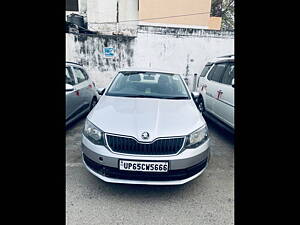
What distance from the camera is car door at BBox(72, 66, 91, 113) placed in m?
4.67

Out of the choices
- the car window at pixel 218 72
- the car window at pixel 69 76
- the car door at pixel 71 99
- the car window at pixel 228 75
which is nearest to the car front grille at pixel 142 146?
the car door at pixel 71 99

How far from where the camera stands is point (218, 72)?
189 inches

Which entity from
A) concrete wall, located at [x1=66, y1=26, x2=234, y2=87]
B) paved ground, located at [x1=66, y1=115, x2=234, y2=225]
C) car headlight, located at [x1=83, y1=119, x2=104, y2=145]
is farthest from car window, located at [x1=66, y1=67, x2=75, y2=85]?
concrete wall, located at [x1=66, y1=26, x2=234, y2=87]

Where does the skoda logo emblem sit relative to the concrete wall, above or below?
below

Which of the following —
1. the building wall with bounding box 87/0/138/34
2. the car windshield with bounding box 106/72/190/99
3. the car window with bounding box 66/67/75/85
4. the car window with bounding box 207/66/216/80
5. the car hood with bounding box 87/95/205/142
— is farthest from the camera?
the building wall with bounding box 87/0/138/34

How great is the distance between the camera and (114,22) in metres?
12.4

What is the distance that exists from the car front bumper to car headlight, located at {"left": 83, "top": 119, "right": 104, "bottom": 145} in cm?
5

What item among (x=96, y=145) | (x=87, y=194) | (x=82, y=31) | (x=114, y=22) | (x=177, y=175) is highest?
(x=114, y=22)

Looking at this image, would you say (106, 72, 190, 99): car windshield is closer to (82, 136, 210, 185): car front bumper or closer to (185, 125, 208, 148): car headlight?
(185, 125, 208, 148): car headlight
